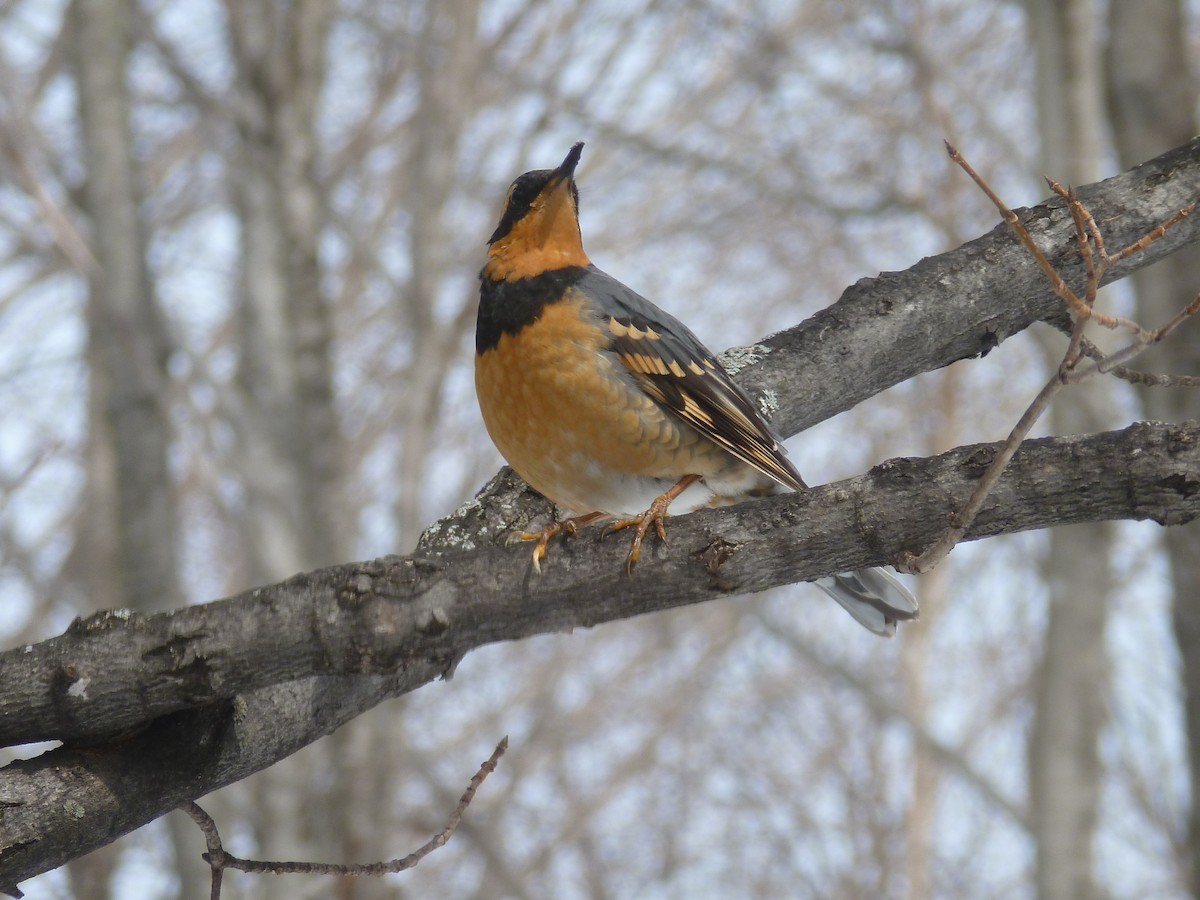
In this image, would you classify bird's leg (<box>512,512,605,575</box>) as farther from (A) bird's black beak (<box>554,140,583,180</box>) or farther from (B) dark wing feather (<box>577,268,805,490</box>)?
(A) bird's black beak (<box>554,140,583,180</box>)

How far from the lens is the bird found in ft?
10.9

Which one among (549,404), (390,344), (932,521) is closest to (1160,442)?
(932,521)

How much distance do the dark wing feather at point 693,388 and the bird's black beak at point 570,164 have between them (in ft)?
1.70

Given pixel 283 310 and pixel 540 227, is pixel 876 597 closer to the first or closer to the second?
pixel 540 227

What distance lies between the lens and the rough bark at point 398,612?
2254mm

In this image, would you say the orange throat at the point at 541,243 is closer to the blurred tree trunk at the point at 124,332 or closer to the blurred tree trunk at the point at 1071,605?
the blurred tree trunk at the point at 124,332

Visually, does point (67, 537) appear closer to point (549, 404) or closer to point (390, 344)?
point (390, 344)

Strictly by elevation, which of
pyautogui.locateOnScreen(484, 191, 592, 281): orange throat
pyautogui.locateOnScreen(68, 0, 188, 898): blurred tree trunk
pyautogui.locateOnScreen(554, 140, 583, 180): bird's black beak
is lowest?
pyautogui.locateOnScreen(484, 191, 592, 281): orange throat

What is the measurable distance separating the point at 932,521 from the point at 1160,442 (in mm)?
438

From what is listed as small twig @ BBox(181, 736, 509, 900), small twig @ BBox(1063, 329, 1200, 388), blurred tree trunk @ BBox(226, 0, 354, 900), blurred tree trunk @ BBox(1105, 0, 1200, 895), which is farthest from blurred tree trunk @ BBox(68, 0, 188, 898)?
blurred tree trunk @ BBox(1105, 0, 1200, 895)

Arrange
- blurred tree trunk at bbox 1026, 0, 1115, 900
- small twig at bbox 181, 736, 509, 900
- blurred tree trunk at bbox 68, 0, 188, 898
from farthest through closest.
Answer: blurred tree trunk at bbox 1026, 0, 1115, 900 → blurred tree trunk at bbox 68, 0, 188, 898 → small twig at bbox 181, 736, 509, 900

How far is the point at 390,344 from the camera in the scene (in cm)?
1242

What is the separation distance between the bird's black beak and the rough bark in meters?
1.82

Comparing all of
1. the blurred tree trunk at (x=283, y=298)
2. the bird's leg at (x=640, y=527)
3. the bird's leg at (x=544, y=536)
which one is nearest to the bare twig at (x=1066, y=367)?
the bird's leg at (x=640, y=527)
